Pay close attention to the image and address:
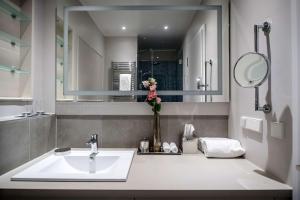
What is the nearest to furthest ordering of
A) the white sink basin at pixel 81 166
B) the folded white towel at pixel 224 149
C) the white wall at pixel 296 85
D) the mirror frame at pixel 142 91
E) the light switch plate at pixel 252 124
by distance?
the white wall at pixel 296 85 → the white sink basin at pixel 81 166 → the light switch plate at pixel 252 124 → the folded white towel at pixel 224 149 → the mirror frame at pixel 142 91

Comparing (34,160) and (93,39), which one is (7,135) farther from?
(93,39)

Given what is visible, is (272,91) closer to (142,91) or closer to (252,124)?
(252,124)

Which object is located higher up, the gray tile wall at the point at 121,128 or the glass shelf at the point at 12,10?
the glass shelf at the point at 12,10

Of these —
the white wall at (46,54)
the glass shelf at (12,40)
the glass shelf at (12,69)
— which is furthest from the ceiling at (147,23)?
the glass shelf at (12,69)

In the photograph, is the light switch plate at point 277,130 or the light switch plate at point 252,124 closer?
the light switch plate at point 277,130

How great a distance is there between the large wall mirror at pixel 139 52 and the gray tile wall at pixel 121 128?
0.15m

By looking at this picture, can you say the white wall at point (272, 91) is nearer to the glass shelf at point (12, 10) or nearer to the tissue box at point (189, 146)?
the tissue box at point (189, 146)

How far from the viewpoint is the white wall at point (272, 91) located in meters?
0.94

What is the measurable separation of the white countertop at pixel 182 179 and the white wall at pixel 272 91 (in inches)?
3.8

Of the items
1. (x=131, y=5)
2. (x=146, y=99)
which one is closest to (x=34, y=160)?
(x=146, y=99)

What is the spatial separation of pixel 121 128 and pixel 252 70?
997 millimetres

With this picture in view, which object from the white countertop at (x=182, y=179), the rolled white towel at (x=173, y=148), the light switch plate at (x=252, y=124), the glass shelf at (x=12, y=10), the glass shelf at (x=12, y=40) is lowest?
the white countertop at (x=182, y=179)

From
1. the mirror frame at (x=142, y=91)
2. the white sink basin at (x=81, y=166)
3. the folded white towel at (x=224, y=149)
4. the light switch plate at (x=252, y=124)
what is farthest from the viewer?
the mirror frame at (x=142, y=91)

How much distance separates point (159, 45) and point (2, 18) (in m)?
1.06
